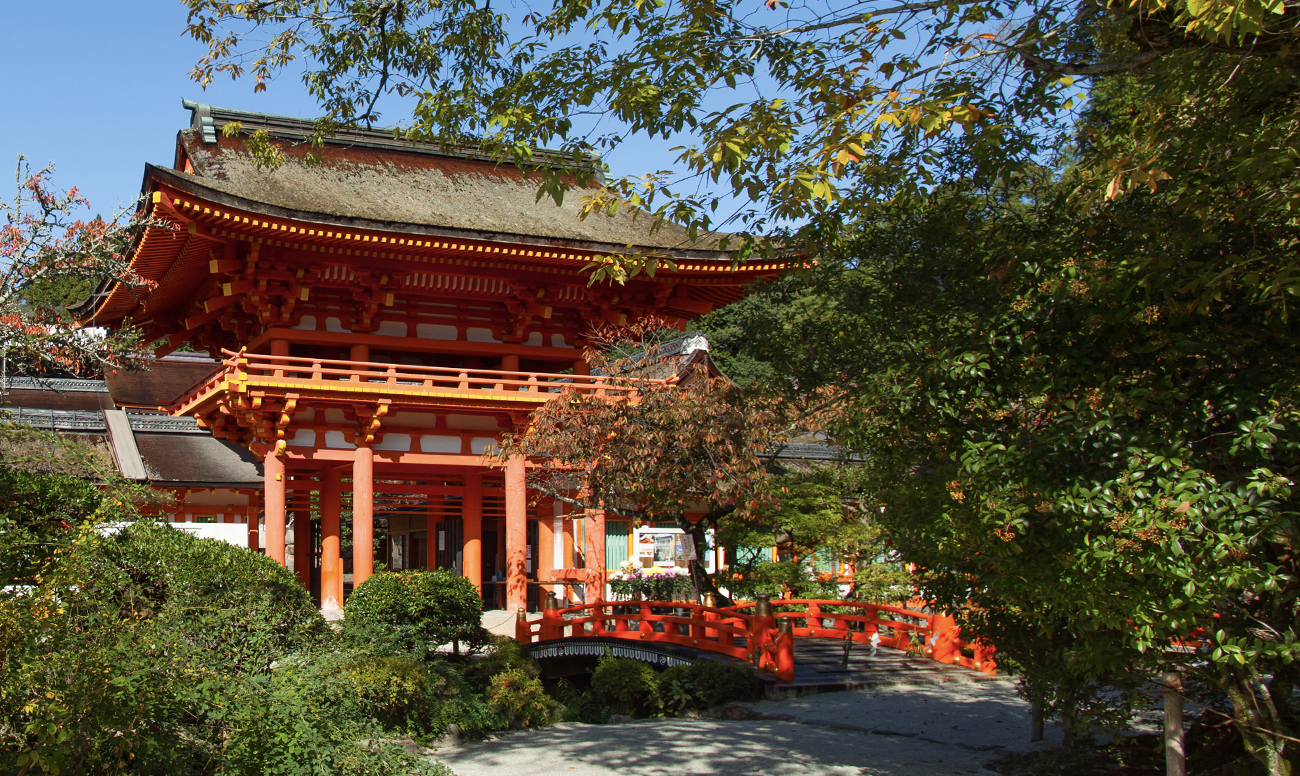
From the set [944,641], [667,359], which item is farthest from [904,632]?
[667,359]

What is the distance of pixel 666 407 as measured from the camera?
41.3ft

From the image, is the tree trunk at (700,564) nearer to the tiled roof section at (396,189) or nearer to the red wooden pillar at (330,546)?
the tiled roof section at (396,189)

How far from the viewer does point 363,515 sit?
1545 cm

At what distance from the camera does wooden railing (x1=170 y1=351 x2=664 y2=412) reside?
14.4 metres

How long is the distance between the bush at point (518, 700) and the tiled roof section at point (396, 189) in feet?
22.2

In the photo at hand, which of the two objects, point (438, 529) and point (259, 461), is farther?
point (438, 529)

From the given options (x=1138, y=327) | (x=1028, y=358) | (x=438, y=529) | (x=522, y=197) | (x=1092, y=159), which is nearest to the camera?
(x=1138, y=327)

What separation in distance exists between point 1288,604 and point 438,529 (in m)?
22.2

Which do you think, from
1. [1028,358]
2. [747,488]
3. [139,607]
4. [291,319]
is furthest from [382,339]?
[1028,358]

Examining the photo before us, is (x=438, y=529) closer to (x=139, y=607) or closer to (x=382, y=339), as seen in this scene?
(x=382, y=339)

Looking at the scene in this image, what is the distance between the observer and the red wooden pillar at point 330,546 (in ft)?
54.0

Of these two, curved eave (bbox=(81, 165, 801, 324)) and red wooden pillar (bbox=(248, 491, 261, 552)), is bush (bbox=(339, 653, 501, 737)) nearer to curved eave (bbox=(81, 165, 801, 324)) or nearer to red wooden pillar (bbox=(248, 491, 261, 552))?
curved eave (bbox=(81, 165, 801, 324))

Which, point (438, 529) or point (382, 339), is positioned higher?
point (382, 339)

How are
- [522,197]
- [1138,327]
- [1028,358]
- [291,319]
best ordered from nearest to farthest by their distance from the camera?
[1138,327]
[1028,358]
[291,319]
[522,197]
